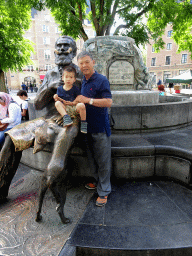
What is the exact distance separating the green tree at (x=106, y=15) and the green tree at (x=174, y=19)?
837mm

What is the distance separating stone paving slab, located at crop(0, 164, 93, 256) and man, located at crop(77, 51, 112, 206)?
0.41 m

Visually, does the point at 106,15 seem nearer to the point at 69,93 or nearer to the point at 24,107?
the point at 24,107

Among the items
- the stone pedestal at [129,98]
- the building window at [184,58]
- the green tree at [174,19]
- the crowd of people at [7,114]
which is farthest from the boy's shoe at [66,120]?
the building window at [184,58]

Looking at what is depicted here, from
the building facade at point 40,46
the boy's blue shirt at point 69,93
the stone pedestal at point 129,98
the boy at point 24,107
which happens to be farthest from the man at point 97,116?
the building facade at point 40,46

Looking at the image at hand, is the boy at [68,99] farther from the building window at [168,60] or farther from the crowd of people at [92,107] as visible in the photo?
the building window at [168,60]

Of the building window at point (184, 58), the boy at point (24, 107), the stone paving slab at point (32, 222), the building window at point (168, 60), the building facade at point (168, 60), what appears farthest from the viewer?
the building window at point (168, 60)

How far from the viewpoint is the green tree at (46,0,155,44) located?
11719 mm

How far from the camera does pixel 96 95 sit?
2.20m

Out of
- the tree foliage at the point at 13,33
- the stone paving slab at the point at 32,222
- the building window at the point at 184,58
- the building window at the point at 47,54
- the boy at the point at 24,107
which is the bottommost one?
the stone paving slab at the point at 32,222

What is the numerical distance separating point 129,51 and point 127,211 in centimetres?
540

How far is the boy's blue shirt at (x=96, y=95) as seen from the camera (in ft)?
6.98

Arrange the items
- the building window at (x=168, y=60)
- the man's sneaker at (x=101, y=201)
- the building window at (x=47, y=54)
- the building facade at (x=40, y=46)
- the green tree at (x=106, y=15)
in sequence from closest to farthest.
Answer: the man's sneaker at (x=101, y=201) → the green tree at (x=106, y=15) → the building facade at (x=40, y=46) → the building window at (x=168, y=60) → the building window at (x=47, y=54)

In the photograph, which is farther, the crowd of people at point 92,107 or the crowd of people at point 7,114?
the crowd of people at point 7,114

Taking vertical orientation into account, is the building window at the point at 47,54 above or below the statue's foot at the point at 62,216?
above
